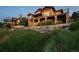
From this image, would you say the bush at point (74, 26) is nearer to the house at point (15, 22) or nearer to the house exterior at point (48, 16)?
the house exterior at point (48, 16)

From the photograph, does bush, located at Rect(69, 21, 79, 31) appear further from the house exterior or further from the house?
the house

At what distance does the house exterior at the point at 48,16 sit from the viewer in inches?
55.1

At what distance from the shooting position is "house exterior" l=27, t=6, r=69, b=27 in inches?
55.1

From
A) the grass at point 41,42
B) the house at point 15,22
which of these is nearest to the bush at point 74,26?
the grass at point 41,42

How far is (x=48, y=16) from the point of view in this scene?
1.41m

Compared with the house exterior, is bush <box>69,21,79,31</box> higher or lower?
lower

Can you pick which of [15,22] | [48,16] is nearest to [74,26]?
[48,16]

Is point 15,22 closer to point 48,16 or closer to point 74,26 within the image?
point 48,16

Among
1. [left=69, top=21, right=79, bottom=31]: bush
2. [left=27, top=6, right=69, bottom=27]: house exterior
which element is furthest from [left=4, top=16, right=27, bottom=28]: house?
[left=69, top=21, right=79, bottom=31]: bush

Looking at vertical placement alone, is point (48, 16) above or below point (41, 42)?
above

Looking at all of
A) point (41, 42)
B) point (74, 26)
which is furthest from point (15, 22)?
point (74, 26)

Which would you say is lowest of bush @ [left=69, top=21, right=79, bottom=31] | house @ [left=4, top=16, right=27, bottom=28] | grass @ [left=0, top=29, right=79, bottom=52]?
grass @ [left=0, top=29, right=79, bottom=52]

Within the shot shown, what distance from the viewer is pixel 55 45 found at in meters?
1.38

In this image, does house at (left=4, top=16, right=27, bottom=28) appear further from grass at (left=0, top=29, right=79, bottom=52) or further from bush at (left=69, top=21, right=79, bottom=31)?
bush at (left=69, top=21, right=79, bottom=31)
